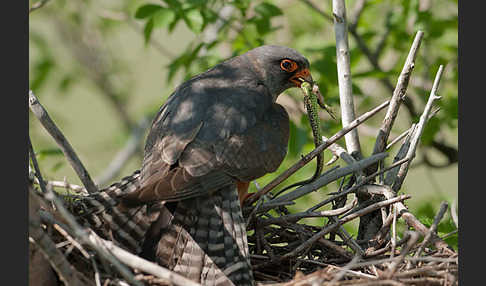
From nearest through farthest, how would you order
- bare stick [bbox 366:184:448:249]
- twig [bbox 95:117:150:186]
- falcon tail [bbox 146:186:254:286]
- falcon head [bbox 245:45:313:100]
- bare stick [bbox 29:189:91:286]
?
1. bare stick [bbox 29:189:91:286]
2. bare stick [bbox 366:184:448:249]
3. falcon tail [bbox 146:186:254:286]
4. falcon head [bbox 245:45:313:100]
5. twig [bbox 95:117:150:186]

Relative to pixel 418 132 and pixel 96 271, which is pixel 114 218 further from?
pixel 418 132

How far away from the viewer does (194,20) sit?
5105 mm

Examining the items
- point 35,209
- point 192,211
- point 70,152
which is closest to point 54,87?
point 70,152

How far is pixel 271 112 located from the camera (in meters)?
4.46

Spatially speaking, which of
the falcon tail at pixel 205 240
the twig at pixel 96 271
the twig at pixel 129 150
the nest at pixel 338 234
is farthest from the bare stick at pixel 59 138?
the twig at pixel 129 150

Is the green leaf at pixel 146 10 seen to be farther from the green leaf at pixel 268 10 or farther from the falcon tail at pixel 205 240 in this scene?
the falcon tail at pixel 205 240

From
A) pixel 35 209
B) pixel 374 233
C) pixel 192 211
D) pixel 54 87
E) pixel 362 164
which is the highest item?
pixel 54 87

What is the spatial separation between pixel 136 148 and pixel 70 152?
5160 mm

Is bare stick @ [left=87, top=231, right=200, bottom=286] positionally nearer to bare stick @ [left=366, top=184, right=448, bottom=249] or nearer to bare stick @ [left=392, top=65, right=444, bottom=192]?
bare stick @ [left=366, top=184, right=448, bottom=249]

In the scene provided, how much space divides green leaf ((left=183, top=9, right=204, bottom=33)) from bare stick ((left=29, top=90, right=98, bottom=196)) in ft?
5.02

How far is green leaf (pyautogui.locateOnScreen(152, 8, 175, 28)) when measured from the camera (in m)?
5.02

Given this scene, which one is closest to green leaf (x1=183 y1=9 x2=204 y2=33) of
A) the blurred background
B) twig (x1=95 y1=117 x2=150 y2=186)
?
the blurred background

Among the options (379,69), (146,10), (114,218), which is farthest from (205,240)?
(379,69)

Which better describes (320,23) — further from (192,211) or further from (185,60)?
(192,211)
